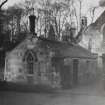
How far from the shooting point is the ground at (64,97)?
550 centimetres

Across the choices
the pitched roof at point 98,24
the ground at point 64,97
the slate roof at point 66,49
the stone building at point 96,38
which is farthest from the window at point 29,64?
the pitched roof at point 98,24

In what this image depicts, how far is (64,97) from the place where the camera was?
233 inches

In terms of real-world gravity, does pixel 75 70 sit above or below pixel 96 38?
below

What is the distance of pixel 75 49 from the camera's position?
6.44m

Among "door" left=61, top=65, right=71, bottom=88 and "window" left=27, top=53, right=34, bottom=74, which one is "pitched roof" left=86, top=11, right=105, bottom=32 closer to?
"door" left=61, top=65, right=71, bottom=88

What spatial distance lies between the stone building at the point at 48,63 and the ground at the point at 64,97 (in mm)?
204

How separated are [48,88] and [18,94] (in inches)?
24.2

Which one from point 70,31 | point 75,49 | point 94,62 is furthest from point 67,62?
point 70,31

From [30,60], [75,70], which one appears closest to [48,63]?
[30,60]

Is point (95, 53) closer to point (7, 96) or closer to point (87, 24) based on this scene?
point (87, 24)

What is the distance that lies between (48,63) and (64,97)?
1679 millimetres

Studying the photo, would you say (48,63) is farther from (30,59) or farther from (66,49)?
(66,49)

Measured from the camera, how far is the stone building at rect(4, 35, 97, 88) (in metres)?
6.28

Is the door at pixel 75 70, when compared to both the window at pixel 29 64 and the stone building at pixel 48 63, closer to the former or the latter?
the stone building at pixel 48 63
